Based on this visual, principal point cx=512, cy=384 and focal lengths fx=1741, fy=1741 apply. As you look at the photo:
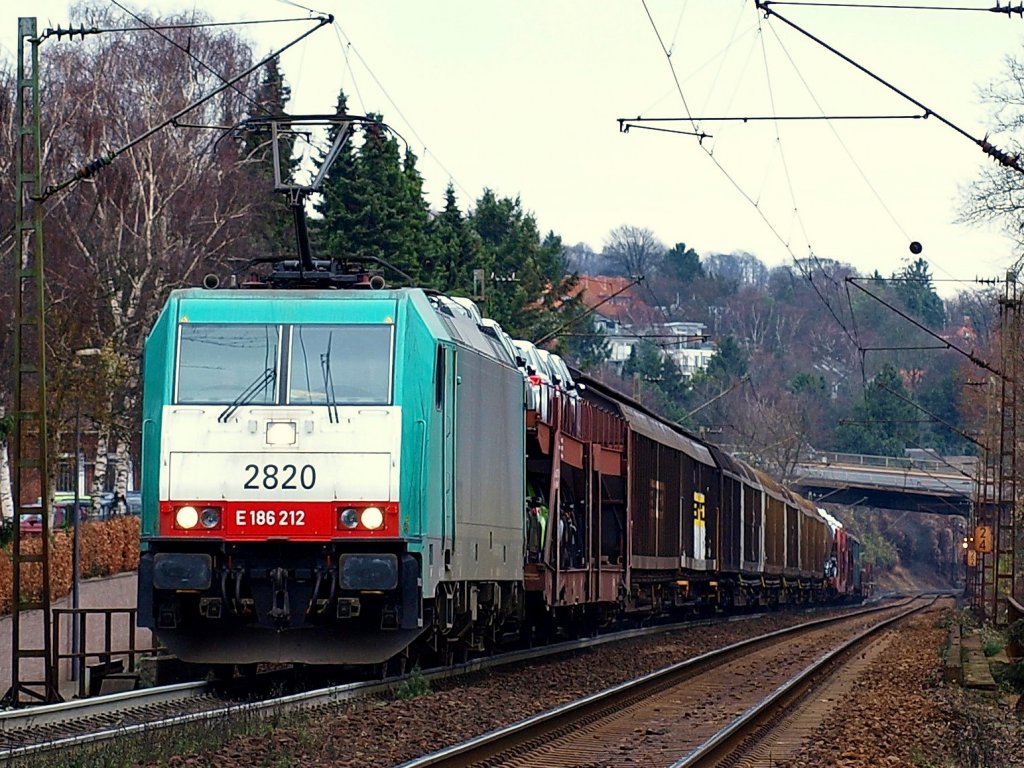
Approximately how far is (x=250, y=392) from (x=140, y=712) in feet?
9.32

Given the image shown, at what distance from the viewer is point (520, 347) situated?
67.5ft

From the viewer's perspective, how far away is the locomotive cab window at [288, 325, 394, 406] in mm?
14758

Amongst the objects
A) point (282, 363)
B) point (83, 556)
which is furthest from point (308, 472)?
point (83, 556)

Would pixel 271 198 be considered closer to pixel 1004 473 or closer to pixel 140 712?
pixel 1004 473

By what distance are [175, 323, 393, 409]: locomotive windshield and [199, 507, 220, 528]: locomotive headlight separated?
905 millimetres

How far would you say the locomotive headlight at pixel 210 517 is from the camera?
1457 cm

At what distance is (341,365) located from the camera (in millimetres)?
14898

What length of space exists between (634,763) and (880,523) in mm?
123858

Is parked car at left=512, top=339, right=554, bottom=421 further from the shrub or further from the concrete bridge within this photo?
the concrete bridge

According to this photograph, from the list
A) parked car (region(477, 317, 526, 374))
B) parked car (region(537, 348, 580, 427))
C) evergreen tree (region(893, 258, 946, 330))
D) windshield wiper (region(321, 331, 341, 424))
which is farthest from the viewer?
evergreen tree (region(893, 258, 946, 330))

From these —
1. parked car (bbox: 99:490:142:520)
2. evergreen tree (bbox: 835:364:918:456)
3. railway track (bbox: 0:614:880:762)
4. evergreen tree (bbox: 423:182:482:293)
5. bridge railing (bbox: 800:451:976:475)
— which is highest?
evergreen tree (bbox: 423:182:482:293)

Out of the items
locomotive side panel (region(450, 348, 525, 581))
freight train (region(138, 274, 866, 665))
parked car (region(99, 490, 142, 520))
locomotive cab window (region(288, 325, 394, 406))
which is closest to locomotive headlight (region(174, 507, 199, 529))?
freight train (region(138, 274, 866, 665))

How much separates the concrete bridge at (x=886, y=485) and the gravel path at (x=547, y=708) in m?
75.6

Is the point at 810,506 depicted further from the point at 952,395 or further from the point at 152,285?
the point at 952,395
